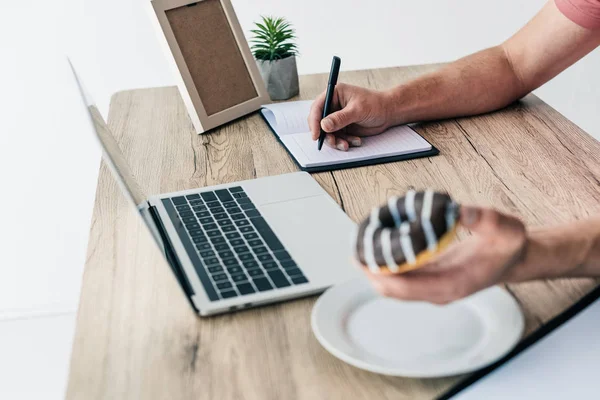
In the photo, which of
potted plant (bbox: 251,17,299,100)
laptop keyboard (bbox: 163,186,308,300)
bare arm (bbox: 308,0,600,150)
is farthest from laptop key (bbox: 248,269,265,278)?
potted plant (bbox: 251,17,299,100)

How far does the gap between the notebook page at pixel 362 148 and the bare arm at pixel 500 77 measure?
0.06 metres

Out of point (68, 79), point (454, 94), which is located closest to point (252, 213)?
point (454, 94)

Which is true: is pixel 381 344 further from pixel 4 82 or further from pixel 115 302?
pixel 4 82

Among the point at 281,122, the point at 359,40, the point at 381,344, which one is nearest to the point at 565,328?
the point at 381,344

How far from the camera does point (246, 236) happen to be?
103 cm

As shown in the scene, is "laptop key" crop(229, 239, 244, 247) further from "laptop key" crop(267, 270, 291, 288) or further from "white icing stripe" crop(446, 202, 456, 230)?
"white icing stripe" crop(446, 202, 456, 230)

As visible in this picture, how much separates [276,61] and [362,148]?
1.15 feet

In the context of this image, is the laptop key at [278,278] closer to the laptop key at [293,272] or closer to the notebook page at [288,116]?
the laptop key at [293,272]

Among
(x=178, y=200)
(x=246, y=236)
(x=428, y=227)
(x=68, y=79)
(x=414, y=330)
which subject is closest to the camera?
(x=428, y=227)

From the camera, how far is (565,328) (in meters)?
0.88

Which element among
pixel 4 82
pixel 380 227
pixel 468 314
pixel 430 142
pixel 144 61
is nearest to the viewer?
pixel 380 227

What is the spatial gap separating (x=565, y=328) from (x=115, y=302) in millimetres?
554

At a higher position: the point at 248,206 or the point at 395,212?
the point at 395,212

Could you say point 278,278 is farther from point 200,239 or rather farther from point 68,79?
point 68,79
